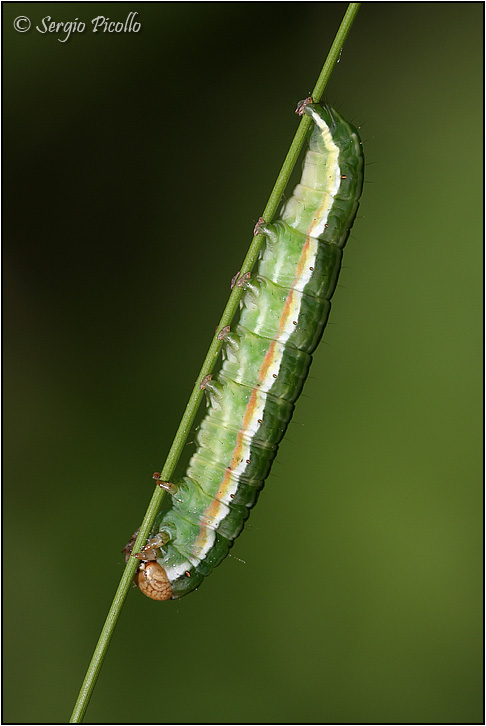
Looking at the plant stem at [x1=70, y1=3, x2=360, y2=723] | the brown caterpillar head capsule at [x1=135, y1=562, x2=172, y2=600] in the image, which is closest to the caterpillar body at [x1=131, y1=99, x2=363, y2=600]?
the brown caterpillar head capsule at [x1=135, y1=562, x2=172, y2=600]

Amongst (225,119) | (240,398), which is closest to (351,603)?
(240,398)

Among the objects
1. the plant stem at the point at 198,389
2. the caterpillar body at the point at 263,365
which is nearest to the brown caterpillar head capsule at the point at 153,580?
the caterpillar body at the point at 263,365

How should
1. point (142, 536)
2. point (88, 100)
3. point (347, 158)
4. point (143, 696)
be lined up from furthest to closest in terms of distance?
point (88, 100), point (143, 696), point (347, 158), point (142, 536)

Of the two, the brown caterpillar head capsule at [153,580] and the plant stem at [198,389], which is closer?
the plant stem at [198,389]

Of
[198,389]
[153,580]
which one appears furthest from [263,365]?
[153,580]

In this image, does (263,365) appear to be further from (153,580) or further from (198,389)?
(153,580)

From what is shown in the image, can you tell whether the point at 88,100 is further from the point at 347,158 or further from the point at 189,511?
the point at 189,511

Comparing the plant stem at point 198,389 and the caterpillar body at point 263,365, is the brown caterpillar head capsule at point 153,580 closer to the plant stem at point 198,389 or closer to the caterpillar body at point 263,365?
the caterpillar body at point 263,365

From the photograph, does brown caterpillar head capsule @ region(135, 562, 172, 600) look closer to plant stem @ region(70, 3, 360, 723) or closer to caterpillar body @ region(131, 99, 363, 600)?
caterpillar body @ region(131, 99, 363, 600)
